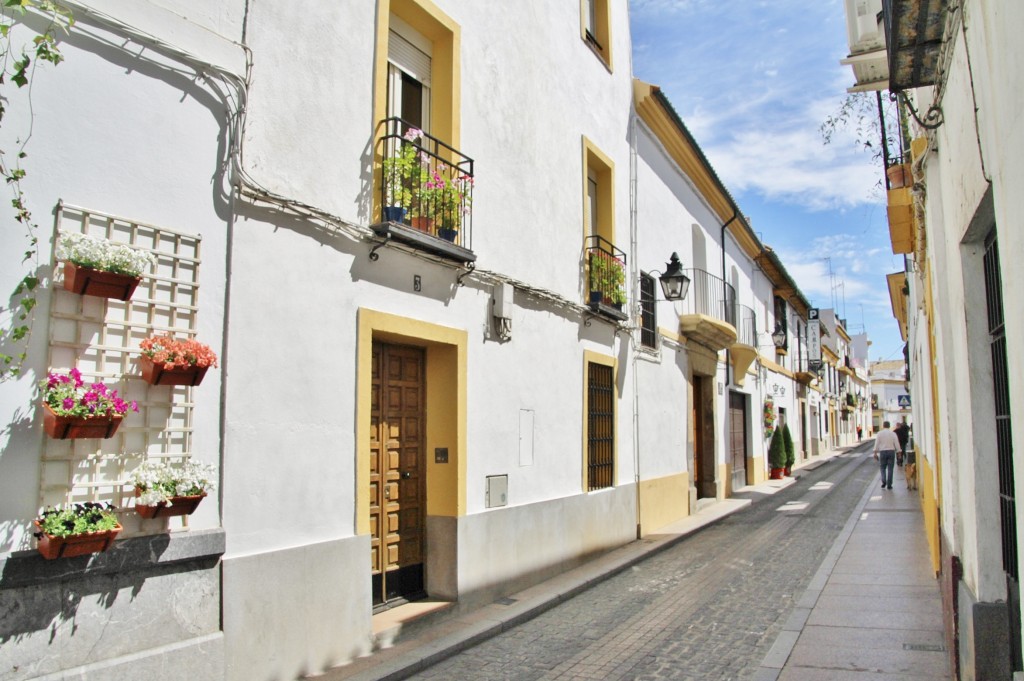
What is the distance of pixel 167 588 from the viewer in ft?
14.5

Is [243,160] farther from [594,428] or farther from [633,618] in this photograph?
[594,428]

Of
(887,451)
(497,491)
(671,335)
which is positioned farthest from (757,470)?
(497,491)

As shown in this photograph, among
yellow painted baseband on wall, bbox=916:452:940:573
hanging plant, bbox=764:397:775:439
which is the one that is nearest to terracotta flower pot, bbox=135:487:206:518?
yellow painted baseband on wall, bbox=916:452:940:573

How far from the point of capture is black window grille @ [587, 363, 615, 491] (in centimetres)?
1023

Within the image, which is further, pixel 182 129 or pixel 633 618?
pixel 633 618

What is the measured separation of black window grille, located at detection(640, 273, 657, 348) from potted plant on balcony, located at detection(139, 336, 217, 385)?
9041 mm

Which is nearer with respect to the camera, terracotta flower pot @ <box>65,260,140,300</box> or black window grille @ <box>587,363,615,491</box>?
terracotta flower pot @ <box>65,260,140,300</box>

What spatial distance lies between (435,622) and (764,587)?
3.91m

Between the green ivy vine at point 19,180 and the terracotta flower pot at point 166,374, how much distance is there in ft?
1.99

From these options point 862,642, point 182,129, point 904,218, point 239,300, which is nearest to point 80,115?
point 182,129

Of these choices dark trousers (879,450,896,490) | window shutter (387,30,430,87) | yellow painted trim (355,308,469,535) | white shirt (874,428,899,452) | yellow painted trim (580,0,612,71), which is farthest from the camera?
dark trousers (879,450,896,490)

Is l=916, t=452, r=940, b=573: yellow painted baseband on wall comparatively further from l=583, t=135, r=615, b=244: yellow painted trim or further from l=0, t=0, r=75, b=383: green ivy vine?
l=0, t=0, r=75, b=383: green ivy vine

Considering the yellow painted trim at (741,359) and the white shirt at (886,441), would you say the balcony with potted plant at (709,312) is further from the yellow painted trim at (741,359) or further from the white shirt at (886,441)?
the white shirt at (886,441)

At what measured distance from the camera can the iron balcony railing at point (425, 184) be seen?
21.0 ft
